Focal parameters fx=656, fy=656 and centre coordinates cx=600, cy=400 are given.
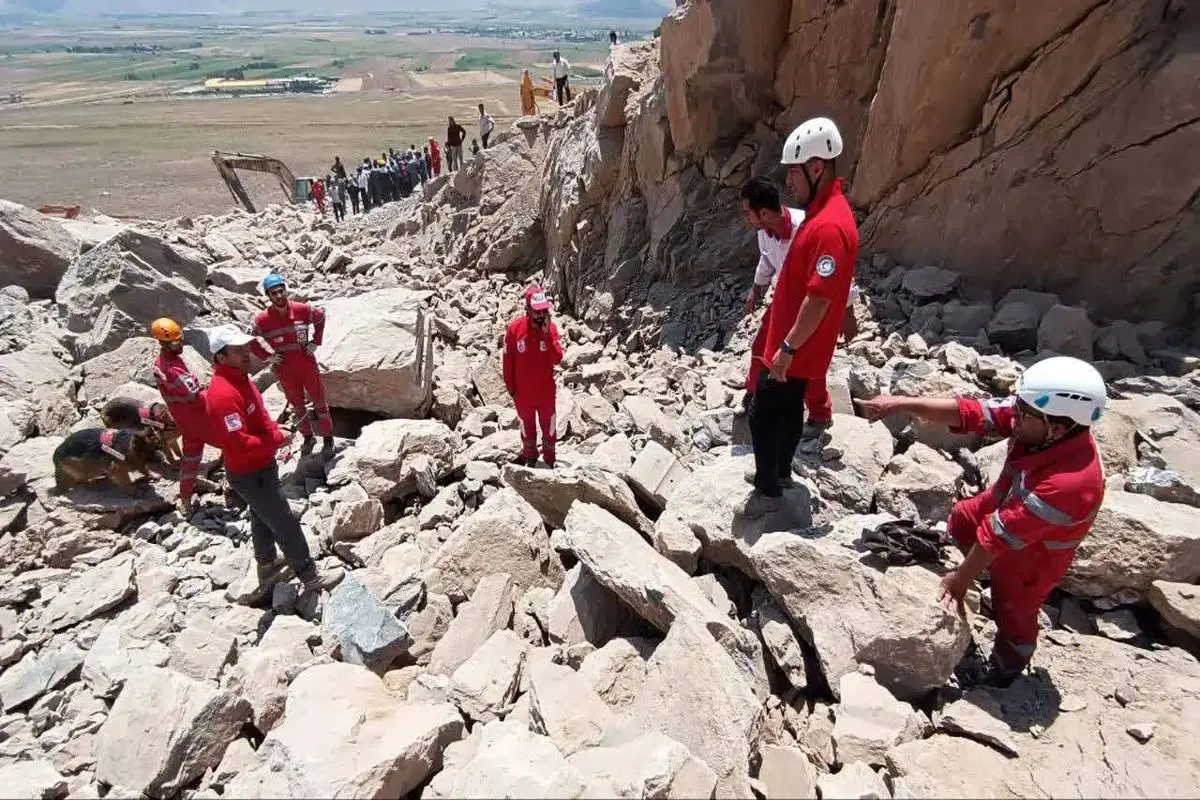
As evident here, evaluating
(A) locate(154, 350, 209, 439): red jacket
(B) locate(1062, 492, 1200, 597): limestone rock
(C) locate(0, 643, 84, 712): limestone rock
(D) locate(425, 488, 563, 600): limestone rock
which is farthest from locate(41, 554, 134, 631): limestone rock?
(B) locate(1062, 492, 1200, 597): limestone rock

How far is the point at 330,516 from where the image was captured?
5.50m

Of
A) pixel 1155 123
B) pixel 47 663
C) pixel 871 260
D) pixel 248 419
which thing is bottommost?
pixel 47 663

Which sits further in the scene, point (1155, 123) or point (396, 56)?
point (396, 56)

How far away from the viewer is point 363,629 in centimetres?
385

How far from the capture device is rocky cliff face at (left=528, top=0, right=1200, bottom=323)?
5246 millimetres

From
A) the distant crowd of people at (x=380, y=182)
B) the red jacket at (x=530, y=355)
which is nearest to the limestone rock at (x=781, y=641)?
the red jacket at (x=530, y=355)

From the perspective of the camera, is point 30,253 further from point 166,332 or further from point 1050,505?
point 1050,505

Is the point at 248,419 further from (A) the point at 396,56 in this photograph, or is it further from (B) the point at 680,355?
(A) the point at 396,56

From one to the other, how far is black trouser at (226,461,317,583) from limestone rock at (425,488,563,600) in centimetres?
97

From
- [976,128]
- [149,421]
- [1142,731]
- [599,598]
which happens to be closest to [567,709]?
[599,598]

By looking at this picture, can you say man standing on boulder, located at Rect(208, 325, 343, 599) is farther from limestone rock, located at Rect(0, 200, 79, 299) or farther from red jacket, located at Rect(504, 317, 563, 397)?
limestone rock, located at Rect(0, 200, 79, 299)

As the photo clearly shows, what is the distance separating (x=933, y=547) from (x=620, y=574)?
166cm

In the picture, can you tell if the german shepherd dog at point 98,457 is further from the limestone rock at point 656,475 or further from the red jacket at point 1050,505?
the red jacket at point 1050,505

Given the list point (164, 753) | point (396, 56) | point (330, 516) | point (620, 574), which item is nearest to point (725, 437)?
point (620, 574)
